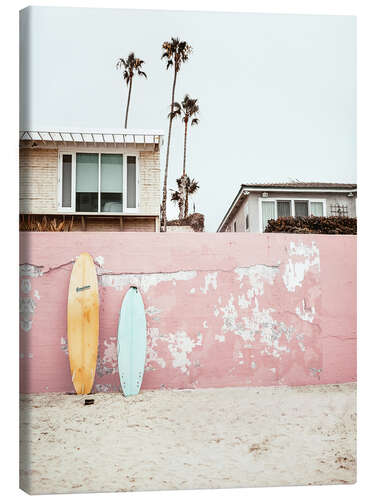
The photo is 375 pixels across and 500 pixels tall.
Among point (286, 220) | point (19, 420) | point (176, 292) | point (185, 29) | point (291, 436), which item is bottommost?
point (291, 436)

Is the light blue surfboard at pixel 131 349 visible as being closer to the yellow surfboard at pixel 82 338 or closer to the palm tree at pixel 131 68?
the yellow surfboard at pixel 82 338

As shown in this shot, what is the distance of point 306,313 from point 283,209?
516 cm

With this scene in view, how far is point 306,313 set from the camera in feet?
10.8

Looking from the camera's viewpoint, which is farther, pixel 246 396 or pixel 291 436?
pixel 246 396

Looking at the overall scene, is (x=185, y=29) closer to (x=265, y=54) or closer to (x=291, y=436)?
(x=265, y=54)

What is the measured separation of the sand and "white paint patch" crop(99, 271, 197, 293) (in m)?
0.71

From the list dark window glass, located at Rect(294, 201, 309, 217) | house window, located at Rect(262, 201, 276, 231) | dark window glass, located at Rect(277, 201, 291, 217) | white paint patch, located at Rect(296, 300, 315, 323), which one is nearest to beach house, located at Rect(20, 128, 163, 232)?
house window, located at Rect(262, 201, 276, 231)

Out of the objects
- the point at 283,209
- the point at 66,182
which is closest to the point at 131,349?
the point at 66,182

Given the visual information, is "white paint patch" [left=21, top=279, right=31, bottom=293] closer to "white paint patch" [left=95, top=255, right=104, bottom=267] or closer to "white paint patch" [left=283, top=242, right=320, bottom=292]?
"white paint patch" [left=95, top=255, right=104, bottom=267]

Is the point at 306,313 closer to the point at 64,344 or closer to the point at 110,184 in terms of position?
the point at 64,344

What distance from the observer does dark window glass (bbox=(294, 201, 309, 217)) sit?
8.16m

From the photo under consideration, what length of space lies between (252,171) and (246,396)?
24.7 feet
